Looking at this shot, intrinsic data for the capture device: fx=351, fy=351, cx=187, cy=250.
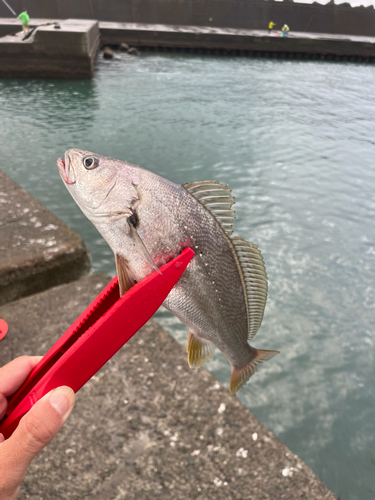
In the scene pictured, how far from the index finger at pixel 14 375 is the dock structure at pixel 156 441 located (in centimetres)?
89

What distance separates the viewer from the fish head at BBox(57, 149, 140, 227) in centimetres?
122

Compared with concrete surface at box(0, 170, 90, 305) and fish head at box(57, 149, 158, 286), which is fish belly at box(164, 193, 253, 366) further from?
concrete surface at box(0, 170, 90, 305)

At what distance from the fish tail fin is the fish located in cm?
25

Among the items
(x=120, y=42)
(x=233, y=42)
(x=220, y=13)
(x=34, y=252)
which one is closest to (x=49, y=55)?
(x=120, y=42)

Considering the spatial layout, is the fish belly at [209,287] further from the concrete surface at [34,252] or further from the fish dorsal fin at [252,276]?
the concrete surface at [34,252]

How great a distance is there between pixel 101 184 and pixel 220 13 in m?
32.7

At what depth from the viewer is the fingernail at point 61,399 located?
1208mm

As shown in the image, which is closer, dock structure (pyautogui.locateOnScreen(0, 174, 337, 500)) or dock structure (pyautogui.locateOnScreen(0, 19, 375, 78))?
dock structure (pyautogui.locateOnScreen(0, 174, 337, 500))

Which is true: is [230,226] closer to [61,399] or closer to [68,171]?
[68,171]

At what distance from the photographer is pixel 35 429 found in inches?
48.0

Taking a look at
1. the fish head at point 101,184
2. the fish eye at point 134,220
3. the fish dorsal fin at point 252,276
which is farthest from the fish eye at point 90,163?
the fish dorsal fin at point 252,276

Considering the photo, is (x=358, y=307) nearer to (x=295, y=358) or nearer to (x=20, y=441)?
(x=295, y=358)

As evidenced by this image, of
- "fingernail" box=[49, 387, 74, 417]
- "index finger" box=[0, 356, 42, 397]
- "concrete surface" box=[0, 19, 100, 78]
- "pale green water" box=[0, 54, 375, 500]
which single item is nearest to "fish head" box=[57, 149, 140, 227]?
"fingernail" box=[49, 387, 74, 417]

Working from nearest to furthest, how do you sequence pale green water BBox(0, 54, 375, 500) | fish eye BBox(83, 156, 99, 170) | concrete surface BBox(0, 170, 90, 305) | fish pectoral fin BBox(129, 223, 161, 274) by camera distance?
fish pectoral fin BBox(129, 223, 161, 274) → fish eye BBox(83, 156, 99, 170) → concrete surface BBox(0, 170, 90, 305) → pale green water BBox(0, 54, 375, 500)
